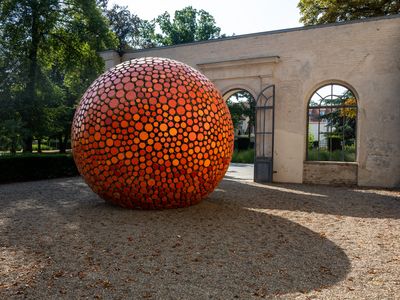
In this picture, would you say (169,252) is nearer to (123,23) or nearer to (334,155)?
(334,155)

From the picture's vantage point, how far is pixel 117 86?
518cm

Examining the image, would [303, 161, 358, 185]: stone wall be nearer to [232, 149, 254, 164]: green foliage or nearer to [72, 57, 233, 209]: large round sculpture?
[72, 57, 233, 209]: large round sculpture

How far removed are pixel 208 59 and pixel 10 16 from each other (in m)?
7.11

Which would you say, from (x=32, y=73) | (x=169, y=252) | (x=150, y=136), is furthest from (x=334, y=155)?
(x=32, y=73)

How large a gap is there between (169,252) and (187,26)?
1439 inches

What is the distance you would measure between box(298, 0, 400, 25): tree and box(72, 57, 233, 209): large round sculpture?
702 inches

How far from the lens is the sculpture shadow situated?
3.12 metres

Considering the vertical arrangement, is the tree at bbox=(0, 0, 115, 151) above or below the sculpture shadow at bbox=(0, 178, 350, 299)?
above

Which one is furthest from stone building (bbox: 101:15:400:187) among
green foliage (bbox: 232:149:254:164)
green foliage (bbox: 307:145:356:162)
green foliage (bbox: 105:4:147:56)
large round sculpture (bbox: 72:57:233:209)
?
green foliage (bbox: 105:4:147:56)

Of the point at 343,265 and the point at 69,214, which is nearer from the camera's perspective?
the point at 343,265

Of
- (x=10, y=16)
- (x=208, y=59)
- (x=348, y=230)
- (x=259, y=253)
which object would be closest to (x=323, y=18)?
(x=208, y=59)

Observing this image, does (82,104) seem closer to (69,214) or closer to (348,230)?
(69,214)

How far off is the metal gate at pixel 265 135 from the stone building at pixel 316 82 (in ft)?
0.11

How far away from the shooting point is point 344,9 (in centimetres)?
2012
